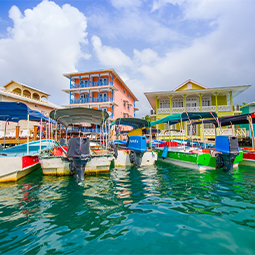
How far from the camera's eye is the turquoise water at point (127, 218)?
2.87 metres

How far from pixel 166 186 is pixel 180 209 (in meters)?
1.99

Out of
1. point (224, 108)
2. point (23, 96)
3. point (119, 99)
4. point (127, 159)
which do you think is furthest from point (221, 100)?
point (23, 96)

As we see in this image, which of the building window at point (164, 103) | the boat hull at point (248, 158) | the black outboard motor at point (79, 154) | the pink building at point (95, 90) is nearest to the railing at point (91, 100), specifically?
the pink building at point (95, 90)

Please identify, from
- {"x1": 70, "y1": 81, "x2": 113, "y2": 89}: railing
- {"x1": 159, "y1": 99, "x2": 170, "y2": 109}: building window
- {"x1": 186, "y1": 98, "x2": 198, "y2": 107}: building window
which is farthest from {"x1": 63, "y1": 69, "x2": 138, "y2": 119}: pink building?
{"x1": 186, "y1": 98, "x2": 198, "y2": 107}: building window

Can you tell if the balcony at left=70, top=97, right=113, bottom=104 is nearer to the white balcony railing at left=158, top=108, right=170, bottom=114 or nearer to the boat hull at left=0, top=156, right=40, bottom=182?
the white balcony railing at left=158, top=108, right=170, bottom=114

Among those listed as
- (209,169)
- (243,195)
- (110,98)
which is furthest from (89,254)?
(110,98)

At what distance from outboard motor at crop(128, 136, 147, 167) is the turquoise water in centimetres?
296

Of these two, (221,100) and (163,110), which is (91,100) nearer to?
(163,110)

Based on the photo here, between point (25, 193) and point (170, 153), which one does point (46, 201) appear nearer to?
point (25, 193)

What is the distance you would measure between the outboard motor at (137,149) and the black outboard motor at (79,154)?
136 inches

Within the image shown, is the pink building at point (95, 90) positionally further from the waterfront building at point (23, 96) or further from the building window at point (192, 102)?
the building window at point (192, 102)

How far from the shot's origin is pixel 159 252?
8.89 ft

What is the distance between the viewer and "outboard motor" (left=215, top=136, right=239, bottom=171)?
7930 mm

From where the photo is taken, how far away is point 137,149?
9.20 m
